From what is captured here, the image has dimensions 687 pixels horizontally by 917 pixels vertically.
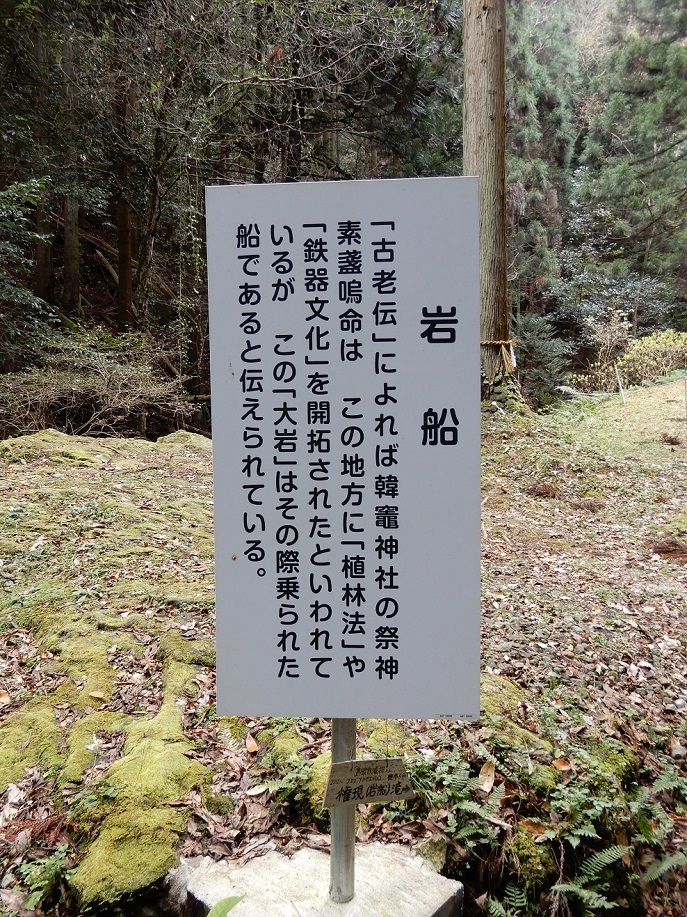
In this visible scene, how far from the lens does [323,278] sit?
5.27 ft

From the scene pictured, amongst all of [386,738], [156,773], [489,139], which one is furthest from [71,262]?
[386,738]

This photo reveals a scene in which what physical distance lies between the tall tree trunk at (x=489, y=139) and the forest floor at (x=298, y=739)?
3147 mm

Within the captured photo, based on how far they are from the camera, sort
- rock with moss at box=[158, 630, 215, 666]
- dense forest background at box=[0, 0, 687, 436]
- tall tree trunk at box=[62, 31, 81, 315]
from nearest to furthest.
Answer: rock with moss at box=[158, 630, 215, 666] → dense forest background at box=[0, 0, 687, 436] → tall tree trunk at box=[62, 31, 81, 315]

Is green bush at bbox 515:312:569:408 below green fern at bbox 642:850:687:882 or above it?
above

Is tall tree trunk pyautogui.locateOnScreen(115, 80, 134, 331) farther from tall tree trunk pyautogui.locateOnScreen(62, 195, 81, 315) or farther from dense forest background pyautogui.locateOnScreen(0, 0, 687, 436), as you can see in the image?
tall tree trunk pyautogui.locateOnScreen(62, 195, 81, 315)

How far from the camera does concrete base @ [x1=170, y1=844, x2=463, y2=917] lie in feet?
5.92

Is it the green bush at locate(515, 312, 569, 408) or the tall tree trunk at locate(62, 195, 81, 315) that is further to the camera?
the green bush at locate(515, 312, 569, 408)

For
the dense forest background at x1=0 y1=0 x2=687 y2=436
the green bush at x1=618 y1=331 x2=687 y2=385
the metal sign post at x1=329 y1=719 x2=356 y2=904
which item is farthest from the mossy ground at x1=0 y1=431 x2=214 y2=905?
the green bush at x1=618 y1=331 x2=687 y2=385

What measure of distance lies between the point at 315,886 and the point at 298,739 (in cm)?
65

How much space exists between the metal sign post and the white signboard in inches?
5.1

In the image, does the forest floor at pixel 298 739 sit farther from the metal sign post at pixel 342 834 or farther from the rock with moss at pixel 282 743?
the metal sign post at pixel 342 834

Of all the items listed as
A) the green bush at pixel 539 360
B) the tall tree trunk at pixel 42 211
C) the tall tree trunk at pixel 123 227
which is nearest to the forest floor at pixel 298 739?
the tall tree trunk at pixel 123 227

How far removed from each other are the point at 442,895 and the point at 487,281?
20.4ft

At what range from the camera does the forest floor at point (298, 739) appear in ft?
6.72
